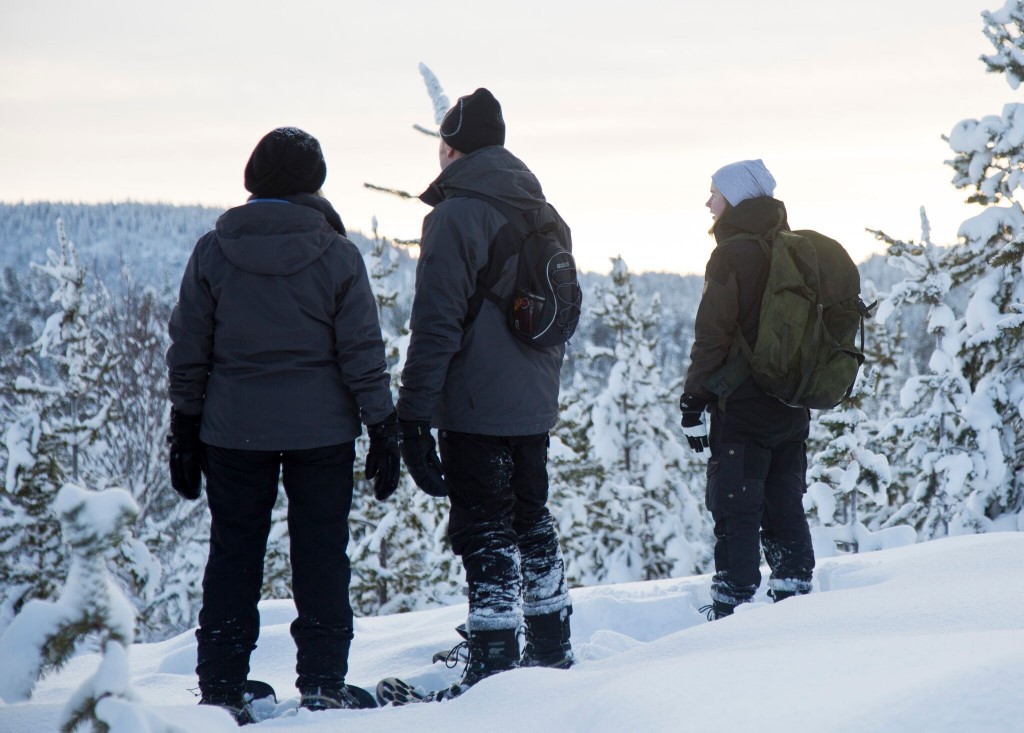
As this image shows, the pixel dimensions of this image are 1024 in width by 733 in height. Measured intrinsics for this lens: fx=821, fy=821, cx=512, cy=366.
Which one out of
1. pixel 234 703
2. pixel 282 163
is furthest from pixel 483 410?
pixel 234 703

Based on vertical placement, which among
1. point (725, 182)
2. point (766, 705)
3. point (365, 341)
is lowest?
point (766, 705)

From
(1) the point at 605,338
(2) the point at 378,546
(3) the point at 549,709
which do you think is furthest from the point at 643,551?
(1) the point at 605,338

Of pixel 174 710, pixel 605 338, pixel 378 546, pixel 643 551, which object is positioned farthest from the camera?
pixel 605 338

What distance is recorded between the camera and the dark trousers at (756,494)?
14.7ft

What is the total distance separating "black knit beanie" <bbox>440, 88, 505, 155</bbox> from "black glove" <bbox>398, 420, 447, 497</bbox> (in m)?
1.41

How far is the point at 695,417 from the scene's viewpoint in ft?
14.8

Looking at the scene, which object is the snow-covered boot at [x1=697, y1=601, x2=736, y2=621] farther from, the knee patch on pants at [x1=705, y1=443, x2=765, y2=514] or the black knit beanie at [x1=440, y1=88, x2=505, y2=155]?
the black knit beanie at [x1=440, y1=88, x2=505, y2=155]

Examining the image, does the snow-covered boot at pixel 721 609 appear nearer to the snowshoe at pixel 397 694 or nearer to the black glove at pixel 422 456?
the snowshoe at pixel 397 694

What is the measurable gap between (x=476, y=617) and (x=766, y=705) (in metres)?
1.84

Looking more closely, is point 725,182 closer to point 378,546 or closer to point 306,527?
point 306,527

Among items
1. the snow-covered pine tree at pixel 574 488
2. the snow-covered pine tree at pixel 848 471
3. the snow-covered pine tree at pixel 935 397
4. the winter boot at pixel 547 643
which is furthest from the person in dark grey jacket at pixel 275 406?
the snow-covered pine tree at pixel 574 488

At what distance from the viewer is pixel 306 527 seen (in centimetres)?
370

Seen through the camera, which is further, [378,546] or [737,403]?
[378,546]

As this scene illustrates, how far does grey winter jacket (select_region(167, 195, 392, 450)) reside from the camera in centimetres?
361
